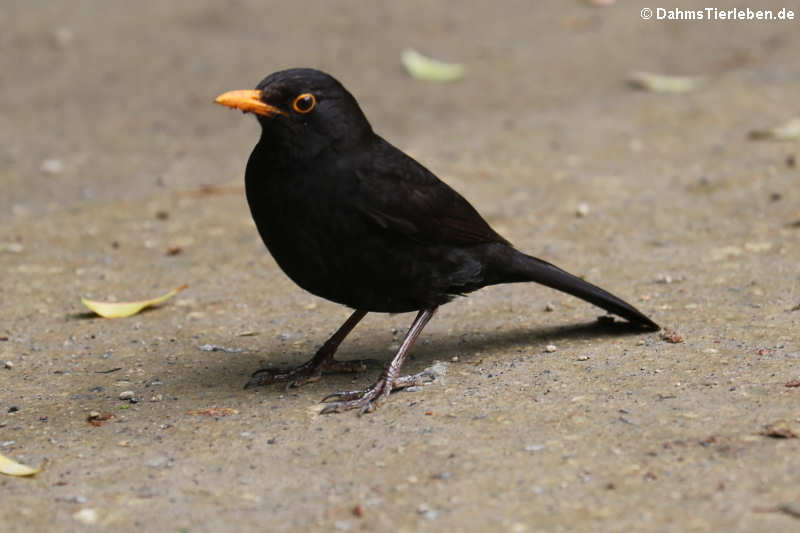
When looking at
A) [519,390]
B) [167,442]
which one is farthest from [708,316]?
[167,442]

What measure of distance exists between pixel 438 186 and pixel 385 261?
56 cm

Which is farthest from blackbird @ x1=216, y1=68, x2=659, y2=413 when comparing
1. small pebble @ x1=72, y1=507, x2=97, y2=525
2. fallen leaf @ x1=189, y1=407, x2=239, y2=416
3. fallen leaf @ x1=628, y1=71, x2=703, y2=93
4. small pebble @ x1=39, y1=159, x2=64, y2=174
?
fallen leaf @ x1=628, y1=71, x2=703, y2=93

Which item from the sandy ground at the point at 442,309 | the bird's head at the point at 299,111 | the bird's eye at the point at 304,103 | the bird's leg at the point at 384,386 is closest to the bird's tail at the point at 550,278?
the sandy ground at the point at 442,309

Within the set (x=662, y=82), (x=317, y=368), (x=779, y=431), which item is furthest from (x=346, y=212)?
(x=662, y=82)

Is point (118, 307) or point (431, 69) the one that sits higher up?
point (431, 69)

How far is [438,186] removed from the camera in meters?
4.90

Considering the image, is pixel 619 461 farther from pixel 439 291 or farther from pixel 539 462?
pixel 439 291

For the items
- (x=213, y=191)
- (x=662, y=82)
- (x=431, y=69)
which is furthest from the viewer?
(x=431, y=69)

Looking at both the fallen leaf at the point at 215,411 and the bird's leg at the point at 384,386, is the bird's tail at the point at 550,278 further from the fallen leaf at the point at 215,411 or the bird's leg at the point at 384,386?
the fallen leaf at the point at 215,411

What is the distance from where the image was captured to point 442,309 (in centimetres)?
587

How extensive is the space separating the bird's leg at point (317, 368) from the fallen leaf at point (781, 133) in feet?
14.7

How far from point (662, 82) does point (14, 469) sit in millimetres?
7538

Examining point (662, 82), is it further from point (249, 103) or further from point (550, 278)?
point (249, 103)

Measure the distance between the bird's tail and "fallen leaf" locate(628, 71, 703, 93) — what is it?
16.8ft
